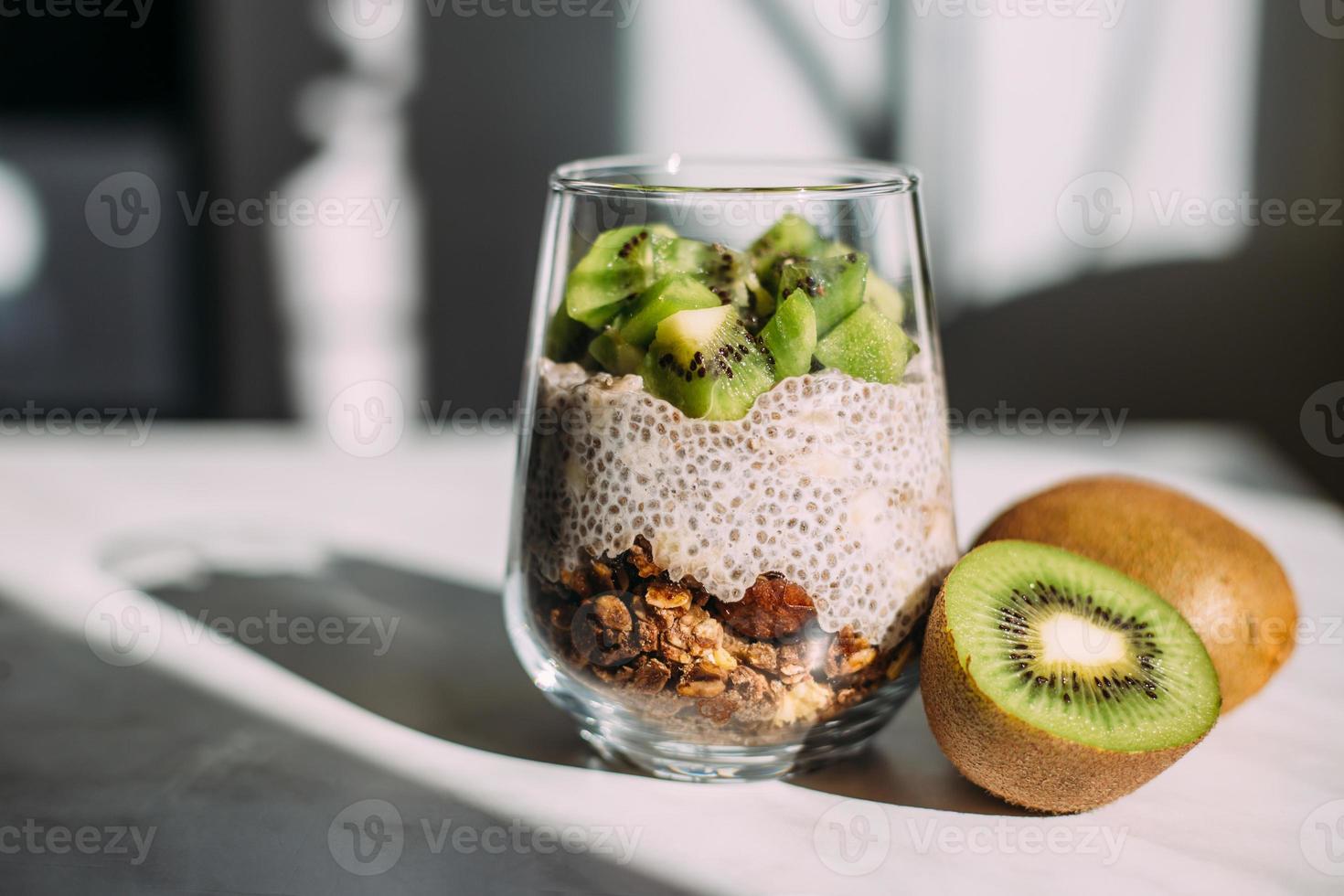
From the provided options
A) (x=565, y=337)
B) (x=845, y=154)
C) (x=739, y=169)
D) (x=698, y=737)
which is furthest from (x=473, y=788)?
(x=845, y=154)

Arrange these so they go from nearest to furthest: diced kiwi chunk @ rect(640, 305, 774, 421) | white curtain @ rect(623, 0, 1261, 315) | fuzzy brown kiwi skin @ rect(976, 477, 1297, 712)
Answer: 1. diced kiwi chunk @ rect(640, 305, 774, 421)
2. fuzzy brown kiwi skin @ rect(976, 477, 1297, 712)
3. white curtain @ rect(623, 0, 1261, 315)

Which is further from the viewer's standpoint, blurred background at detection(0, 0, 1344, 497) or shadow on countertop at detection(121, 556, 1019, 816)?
blurred background at detection(0, 0, 1344, 497)

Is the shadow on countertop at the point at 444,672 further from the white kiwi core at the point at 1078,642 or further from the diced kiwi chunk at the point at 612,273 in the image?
the diced kiwi chunk at the point at 612,273

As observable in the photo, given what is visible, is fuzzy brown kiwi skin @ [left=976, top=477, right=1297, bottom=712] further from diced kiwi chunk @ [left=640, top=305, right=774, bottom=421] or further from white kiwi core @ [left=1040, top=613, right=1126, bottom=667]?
diced kiwi chunk @ [left=640, top=305, right=774, bottom=421]

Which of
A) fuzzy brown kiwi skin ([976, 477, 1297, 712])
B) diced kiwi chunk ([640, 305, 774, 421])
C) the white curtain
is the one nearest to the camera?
diced kiwi chunk ([640, 305, 774, 421])

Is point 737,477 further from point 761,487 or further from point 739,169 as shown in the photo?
point 739,169

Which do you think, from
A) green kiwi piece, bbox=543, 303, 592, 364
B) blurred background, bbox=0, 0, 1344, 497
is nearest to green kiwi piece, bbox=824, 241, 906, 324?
green kiwi piece, bbox=543, 303, 592, 364

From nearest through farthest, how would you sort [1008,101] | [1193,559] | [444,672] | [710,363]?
[710,363] → [1193,559] → [444,672] → [1008,101]
